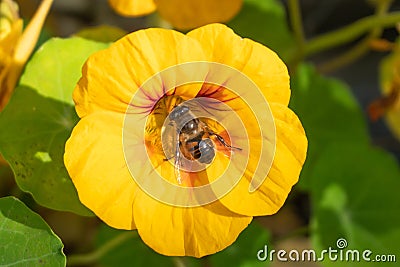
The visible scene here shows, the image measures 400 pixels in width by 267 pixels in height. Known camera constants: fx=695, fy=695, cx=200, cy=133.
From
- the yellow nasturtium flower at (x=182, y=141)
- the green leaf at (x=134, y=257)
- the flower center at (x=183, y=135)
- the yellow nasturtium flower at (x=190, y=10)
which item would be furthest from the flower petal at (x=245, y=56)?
the green leaf at (x=134, y=257)

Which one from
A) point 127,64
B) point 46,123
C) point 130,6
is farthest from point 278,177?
point 130,6

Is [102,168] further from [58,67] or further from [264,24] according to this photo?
[264,24]

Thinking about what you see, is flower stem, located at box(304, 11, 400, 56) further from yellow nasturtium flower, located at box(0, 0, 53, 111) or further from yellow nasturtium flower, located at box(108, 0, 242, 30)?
yellow nasturtium flower, located at box(0, 0, 53, 111)

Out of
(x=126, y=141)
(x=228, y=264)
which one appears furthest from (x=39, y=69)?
(x=228, y=264)

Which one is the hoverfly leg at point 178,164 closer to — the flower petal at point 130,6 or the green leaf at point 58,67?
the green leaf at point 58,67

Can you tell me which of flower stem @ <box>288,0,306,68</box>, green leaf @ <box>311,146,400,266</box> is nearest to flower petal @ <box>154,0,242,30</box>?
flower stem @ <box>288,0,306,68</box>

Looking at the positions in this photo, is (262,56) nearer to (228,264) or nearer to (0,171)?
(228,264)

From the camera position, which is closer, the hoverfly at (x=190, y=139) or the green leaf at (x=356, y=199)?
the hoverfly at (x=190, y=139)
